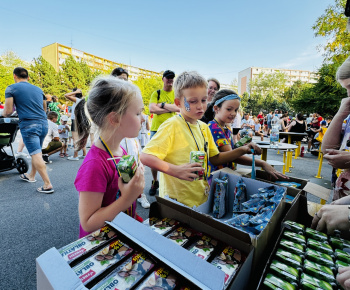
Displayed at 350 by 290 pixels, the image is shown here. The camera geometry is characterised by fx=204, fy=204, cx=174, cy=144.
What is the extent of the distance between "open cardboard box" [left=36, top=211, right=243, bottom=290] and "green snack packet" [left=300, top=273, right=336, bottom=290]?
0.55 ft

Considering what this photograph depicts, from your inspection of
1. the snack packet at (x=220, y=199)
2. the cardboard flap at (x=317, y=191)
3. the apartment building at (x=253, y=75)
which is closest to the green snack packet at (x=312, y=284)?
the snack packet at (x=220, y=199)

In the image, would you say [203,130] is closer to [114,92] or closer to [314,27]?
[114,92]

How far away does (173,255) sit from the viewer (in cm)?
53

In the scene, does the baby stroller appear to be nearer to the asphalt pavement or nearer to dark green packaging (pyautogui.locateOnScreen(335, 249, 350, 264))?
the asphalt pavement

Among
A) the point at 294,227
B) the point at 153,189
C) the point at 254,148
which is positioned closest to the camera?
the point at 294,227

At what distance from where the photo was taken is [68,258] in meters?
0.61

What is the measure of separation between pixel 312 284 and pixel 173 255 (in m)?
0.46

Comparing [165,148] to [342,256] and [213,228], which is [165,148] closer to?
[213,228]

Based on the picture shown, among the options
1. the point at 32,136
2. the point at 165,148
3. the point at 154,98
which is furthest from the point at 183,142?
the point at 32,136

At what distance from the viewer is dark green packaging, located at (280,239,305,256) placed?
0.77m

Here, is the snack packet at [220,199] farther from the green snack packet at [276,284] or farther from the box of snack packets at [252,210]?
the green snack packet at [276,284]

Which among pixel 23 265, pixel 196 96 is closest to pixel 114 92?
pixel 196 96

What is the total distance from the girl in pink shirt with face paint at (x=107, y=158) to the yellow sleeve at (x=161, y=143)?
0.19 m

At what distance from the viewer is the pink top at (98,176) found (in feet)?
3.25
